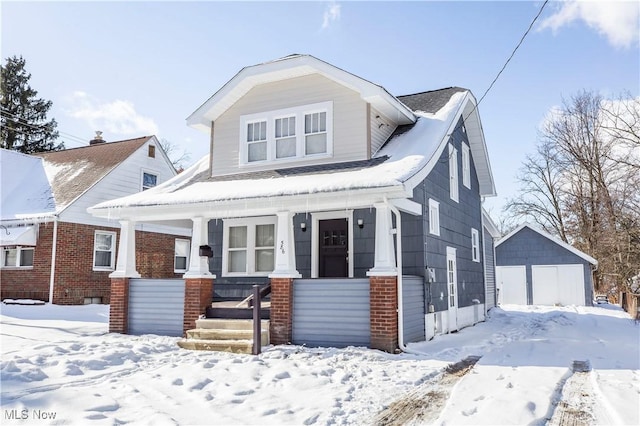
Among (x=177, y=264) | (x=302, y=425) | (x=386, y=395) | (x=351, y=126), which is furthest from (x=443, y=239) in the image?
(x=177, y=264)

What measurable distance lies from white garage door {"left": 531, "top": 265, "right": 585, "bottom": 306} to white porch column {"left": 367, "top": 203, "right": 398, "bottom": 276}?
19.5 metres

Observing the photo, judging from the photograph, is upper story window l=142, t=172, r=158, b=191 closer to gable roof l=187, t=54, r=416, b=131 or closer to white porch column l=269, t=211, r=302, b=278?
gable roof l=187, t=54, r=416, b=131

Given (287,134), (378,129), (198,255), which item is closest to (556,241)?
(378,129)

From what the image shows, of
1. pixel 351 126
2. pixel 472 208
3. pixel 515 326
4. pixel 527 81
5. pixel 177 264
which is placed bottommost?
pixel 515 326

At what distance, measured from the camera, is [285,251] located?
31.6ft

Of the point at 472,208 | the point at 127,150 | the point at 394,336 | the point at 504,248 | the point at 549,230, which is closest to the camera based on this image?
the point at 394,336

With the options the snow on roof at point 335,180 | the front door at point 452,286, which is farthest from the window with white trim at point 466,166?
the front door at point 452,286

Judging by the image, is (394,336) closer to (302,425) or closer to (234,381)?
(234,381)

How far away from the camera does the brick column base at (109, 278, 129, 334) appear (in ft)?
35.9

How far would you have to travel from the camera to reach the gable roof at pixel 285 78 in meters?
11.0

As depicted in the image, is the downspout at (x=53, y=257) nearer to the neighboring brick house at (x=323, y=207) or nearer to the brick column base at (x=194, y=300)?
the neighboring brick house at (x=323, y=207)

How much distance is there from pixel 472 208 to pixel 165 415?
44.1ft

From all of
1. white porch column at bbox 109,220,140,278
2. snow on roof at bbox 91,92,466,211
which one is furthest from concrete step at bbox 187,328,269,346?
snow on roof at bbox 91,92,466,211

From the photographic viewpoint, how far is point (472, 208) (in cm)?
1662
